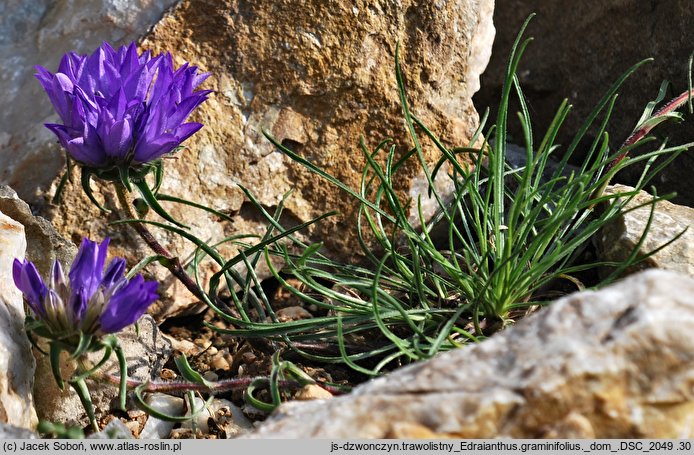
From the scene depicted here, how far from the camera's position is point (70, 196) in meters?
2.31

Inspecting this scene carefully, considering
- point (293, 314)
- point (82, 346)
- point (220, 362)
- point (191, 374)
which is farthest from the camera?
point (293, 314)

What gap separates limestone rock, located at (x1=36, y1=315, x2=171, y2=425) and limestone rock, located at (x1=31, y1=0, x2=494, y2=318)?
23 cm

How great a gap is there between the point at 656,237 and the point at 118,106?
130cm

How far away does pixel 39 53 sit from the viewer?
2.54 meters

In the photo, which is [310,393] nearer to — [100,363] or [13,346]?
[100,363]

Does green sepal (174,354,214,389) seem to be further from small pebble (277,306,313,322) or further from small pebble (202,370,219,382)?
small pebble (277,306,313,322)

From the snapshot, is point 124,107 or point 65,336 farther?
point 124,107

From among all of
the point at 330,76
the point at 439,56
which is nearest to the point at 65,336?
the point at 330,76

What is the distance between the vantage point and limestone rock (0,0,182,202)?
2.35 meters

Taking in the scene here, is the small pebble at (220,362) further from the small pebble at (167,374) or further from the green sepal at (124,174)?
the green sepal at (124,174)

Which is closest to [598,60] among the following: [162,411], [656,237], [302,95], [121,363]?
[656,237]

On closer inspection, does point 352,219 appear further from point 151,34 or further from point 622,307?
point 622,307

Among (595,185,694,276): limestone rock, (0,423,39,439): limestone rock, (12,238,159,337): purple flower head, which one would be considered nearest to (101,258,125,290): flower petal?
(12,238,159,337): purple flower head

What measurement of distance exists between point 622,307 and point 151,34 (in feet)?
5.01
